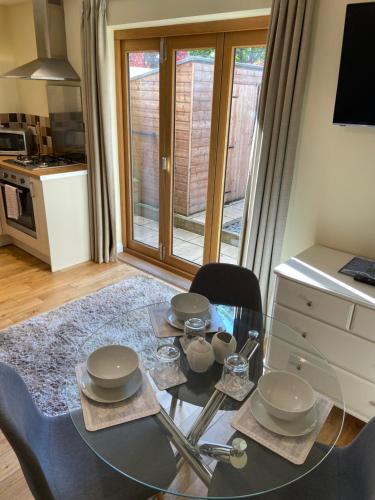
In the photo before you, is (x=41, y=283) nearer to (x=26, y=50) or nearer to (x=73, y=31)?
(x=73, y=31)

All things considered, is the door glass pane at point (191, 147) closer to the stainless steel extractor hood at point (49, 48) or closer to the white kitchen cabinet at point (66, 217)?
the white kitchen cabinet at point (66, 217)

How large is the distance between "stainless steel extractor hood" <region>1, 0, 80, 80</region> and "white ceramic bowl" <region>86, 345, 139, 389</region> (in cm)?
294

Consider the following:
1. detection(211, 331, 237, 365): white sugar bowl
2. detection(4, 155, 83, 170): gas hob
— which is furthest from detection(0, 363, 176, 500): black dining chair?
detection(4, 155, 83, 170): gas hob

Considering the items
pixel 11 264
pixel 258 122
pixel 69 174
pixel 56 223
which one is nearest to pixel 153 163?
pixel 69 174

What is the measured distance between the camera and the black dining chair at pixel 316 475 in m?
1.05

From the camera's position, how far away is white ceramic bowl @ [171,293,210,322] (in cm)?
165

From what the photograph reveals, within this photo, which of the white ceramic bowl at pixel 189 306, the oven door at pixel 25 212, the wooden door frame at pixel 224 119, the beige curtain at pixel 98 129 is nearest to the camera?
the white ceramic bowl at pixel 189 306

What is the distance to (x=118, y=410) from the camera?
1192 mm

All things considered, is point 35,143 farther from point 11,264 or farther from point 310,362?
point 310,362

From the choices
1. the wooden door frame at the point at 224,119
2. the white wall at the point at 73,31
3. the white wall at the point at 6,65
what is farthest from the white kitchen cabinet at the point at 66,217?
the white wall at the point at 6,65

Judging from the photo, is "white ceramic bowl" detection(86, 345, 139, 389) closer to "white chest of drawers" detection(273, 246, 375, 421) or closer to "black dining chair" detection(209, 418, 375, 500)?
"black dining chair" detection(209, 418, 375, 500)

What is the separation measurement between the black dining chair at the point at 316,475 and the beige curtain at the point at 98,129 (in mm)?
3010

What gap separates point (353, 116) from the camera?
79.4 inches

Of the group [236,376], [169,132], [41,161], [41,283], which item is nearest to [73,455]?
[236,376]
